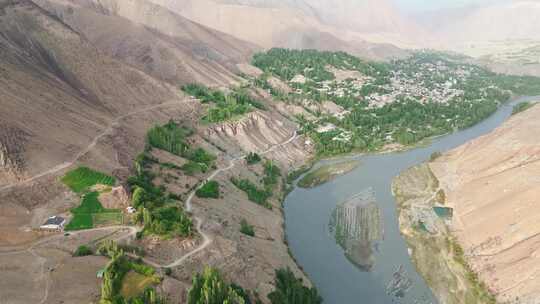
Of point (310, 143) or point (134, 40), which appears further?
point (134, 40)

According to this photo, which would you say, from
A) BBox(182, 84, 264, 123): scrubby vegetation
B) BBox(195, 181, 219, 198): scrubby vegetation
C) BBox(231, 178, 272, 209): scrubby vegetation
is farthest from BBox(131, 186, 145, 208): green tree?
BBox(182, 84, 264, 123): scrubby vegetation

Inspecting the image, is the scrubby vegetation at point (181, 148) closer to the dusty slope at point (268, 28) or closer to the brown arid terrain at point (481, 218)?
the brown arid terrain at point (481, 218)

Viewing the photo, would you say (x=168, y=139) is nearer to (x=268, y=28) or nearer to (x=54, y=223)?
(x=54, y=223)

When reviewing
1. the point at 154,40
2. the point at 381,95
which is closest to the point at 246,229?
the point at 154,40

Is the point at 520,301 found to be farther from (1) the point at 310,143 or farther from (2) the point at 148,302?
(1) the point at 310,143

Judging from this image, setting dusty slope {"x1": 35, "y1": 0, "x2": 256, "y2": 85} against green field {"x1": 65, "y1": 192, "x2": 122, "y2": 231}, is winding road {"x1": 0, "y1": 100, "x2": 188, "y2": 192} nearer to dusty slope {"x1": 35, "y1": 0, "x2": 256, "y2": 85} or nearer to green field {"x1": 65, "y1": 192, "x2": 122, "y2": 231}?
green field {"x1": 65, "y1": 192, "x2": 122, "y2": 231}

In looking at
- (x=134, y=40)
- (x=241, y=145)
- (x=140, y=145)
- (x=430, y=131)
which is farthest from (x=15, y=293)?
(x=134, y=40)
